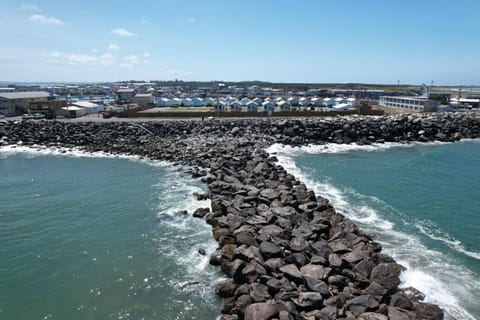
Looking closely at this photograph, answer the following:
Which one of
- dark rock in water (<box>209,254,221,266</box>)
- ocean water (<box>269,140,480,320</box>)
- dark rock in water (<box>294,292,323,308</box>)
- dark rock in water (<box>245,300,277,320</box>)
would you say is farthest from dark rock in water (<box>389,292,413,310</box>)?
dark rock in water (<box>209,254,221,266</box>)

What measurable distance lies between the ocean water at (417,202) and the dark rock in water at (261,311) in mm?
6172

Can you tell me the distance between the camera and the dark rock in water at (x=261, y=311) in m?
11.1

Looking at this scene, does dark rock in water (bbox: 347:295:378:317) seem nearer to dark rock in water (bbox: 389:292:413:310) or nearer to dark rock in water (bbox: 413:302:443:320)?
dark rock in water (bbox: 389:292:413:310)

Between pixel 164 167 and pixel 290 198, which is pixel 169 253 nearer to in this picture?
pixel 290 198

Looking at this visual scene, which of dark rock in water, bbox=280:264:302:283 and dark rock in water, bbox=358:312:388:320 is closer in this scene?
dark rock in water, bbox=358:312:388:320

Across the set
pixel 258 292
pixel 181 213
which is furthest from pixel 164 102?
pixel 258 292

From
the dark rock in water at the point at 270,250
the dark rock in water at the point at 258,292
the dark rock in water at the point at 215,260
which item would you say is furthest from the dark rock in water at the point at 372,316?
the dark rock in water at the point at 215,260

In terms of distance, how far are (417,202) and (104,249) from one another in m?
21.3

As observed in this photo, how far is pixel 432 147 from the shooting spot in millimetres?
46906

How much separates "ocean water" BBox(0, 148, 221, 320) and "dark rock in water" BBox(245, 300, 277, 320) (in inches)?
69.0

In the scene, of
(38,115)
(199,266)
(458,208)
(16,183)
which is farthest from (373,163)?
(38,115)

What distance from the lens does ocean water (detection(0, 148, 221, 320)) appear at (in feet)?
43.9

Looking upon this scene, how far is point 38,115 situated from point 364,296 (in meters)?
64.3

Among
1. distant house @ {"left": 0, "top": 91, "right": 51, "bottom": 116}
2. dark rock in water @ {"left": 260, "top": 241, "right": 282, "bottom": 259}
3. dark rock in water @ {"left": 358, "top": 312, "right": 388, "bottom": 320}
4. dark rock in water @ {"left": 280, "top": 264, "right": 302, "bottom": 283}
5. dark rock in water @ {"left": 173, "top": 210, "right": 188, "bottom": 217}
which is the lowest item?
dark rock in water @ {"left": 173, "top": 210, "right": 188, "bottom": 217}
